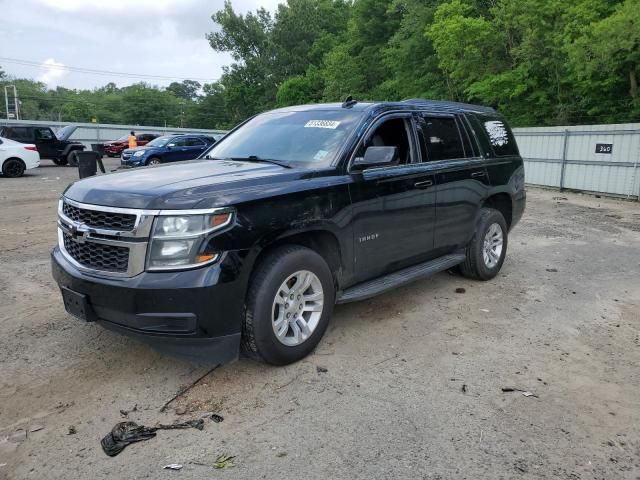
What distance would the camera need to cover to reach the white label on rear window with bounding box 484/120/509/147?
19.7 feet

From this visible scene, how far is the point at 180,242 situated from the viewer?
3.12 metres

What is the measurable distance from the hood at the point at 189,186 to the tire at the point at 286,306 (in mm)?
465

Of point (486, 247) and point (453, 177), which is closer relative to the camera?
point (453, 177)

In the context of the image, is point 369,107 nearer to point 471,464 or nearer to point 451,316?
point 451,316

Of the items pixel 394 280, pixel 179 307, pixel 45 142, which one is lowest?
pixel 394 280

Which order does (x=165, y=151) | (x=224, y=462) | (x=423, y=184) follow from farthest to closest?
1. (x=165, y=151)
2. (x=423, y=184)
3. (x=224, y=462)

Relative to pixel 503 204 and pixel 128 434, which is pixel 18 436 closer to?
pixel 128 434

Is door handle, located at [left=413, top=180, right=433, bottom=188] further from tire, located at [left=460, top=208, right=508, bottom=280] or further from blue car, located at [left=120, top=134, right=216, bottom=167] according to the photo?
blue car, located at [left=120, top=134, right=216, bottom=167]

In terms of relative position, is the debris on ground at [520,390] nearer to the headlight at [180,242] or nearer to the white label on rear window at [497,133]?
the headlight at [180,242]

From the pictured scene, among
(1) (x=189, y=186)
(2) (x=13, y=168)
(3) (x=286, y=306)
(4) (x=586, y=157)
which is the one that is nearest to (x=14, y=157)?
(2) (x=13, y=168)

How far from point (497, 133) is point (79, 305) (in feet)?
16.1

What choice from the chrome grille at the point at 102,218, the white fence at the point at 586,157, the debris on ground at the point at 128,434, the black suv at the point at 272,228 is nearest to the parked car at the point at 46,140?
the white fence at the point at 586,157

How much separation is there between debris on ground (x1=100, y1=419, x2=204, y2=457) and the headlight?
0.93m

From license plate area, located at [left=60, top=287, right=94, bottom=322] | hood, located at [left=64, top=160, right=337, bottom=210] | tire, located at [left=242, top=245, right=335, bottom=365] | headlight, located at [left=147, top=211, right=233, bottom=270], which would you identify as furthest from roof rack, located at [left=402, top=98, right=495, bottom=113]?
license plate area, located at [left=60, top=287, right=94, bottom=322]
